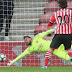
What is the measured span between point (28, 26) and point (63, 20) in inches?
131

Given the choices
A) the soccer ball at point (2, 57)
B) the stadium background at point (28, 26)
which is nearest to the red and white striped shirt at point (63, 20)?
the stadium background at point (28, 26)

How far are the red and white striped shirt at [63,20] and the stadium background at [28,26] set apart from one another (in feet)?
6.50

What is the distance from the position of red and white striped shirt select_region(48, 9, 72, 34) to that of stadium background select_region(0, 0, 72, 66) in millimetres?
1982

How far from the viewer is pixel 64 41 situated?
9.33 metres

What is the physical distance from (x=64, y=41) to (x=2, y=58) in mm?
2414

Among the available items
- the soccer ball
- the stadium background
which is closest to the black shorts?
the stadium background

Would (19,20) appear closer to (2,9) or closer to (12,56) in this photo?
(2,9)

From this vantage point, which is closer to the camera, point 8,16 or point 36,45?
point 36,45

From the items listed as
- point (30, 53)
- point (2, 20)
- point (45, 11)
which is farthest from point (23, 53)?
point (45, 11)

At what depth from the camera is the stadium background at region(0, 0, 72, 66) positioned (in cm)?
1122

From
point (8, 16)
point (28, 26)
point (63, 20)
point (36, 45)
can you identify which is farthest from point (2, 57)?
point (63, 20)

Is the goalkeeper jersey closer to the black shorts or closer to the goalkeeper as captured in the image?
the goalkeeper

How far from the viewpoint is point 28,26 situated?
12.5 m

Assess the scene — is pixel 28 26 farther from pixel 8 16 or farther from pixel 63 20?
pixel 63 20
